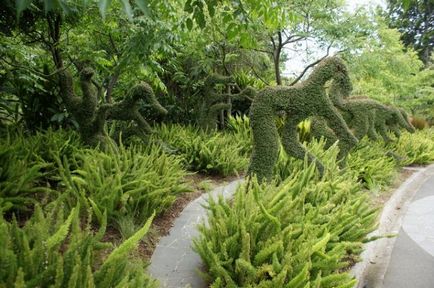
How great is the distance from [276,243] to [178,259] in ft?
3.64

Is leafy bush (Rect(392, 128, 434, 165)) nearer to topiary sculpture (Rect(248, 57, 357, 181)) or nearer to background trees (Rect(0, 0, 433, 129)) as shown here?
background trees (Rect(0, 0, 433, 129))

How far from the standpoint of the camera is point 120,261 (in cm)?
239

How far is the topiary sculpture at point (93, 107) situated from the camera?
5.55 m

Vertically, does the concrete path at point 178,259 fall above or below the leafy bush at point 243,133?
below

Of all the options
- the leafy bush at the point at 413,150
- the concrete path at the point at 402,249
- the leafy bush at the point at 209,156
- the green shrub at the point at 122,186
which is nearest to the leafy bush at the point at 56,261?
the green shrub at the point at 122,186

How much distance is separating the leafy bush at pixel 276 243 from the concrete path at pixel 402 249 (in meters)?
0.48

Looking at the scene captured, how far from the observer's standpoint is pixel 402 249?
16.7 feet

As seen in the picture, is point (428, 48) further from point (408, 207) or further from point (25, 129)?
point (25, 129)

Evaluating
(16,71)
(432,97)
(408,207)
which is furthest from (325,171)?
(432,97)

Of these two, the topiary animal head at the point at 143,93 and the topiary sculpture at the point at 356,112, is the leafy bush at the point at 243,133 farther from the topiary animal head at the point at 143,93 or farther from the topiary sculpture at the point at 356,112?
the topiary animal head at the point at 143,93

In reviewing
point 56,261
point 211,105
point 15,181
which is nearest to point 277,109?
point 15,181

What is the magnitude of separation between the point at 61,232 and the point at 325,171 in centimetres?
378

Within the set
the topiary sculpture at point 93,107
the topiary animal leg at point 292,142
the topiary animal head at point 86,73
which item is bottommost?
the topiary animal leg at point 292,142

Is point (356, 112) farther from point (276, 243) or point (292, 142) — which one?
point (276, 243)
